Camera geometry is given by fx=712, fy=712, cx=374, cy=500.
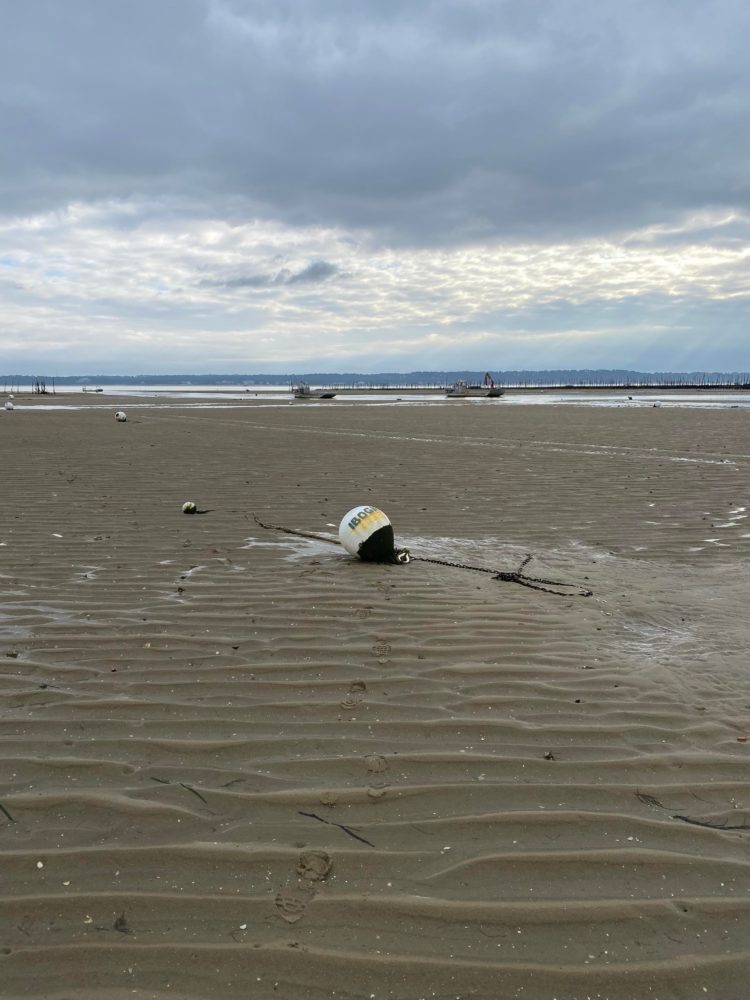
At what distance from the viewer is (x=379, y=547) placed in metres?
7.32

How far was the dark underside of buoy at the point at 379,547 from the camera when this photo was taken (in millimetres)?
7285

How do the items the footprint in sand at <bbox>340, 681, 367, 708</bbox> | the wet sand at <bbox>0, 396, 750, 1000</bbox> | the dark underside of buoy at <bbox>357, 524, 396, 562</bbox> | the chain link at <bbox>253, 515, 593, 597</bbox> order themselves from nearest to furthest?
the wet sand at <bbox>0, 396, 750, 1000</bbox> < the footprint in sand at <bbox>340, 681, 367, 708</bbox> < the chain link at <bbox>253, 515, 593, 597</bbox> < the dark underside of buoy at <bbox>357, 524, 396, 562</bbox>

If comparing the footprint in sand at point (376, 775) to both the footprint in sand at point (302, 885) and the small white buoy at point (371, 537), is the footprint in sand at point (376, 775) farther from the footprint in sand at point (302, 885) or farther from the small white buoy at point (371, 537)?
the small white buoy at point (371, 537)

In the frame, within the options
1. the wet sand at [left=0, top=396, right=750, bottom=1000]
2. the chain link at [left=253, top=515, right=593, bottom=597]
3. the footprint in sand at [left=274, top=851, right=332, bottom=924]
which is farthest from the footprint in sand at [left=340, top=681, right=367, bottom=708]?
the chain link at [left=253, top=515, right=593, bottom=597]

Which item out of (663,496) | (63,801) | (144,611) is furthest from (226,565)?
(663,496)

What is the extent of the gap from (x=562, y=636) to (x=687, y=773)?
186cm

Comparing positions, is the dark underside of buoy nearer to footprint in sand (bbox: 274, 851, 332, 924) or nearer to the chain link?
the chain link

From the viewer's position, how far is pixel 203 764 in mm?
3490

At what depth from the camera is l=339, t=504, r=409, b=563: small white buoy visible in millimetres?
7285

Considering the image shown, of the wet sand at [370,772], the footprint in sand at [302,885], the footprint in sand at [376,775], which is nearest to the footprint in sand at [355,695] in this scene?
the wet sand at [370,772]

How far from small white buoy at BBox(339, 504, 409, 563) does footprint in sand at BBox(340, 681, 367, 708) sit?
298 cm

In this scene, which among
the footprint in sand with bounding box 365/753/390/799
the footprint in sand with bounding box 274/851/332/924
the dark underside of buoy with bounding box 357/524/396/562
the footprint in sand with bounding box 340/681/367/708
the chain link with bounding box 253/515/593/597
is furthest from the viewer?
the dark underside of buoy with bounding box 357/524/396/562

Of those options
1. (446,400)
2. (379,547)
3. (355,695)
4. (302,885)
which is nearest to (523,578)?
(379,547)

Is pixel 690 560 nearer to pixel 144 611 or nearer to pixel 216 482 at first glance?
pixel 144 611
